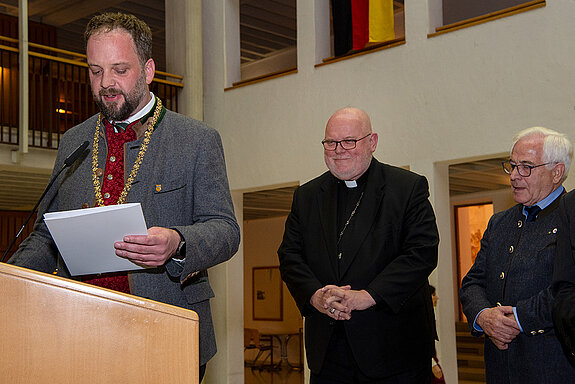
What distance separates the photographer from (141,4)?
11.6 metres

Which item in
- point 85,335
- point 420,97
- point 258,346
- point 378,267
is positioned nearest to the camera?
point 85,335

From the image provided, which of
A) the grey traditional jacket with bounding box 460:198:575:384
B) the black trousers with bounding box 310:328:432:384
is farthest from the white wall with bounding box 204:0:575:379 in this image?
the black trousers with bounding box 310:328:432:384

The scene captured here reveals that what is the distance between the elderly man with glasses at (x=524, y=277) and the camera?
2.86 m

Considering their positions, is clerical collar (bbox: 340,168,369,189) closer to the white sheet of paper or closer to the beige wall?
the white sheet of paper

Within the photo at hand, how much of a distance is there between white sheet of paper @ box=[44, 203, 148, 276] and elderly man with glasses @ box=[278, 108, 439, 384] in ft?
4.24

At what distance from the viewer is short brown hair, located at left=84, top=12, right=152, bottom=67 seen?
2.09 m

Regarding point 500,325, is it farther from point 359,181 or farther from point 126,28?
point 126,28

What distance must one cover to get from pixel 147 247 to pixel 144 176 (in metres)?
0.48

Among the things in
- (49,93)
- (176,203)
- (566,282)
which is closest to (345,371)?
(566,282)

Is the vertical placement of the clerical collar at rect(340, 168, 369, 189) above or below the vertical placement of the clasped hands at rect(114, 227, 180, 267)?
above

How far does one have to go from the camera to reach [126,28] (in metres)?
2.10

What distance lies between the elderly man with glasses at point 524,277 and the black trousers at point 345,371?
0.34m

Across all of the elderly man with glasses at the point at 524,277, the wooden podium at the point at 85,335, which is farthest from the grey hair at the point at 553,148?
the wooden podium at the point at 85,335

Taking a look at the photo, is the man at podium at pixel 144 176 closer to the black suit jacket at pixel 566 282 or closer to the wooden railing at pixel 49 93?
the black suit jacket at pixel 566 282
